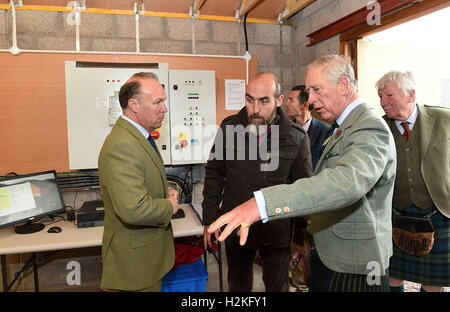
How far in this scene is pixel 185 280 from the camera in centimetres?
222

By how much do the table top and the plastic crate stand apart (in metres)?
0.34

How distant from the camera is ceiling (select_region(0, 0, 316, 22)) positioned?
107 inches

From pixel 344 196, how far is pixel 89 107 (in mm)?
2294

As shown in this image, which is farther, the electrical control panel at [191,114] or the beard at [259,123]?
the electrical control panel at [191,114]

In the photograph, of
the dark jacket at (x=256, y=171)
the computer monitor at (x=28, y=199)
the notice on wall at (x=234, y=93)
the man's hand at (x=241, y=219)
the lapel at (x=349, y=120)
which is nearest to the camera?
the man's hand at (x=241, y=219)

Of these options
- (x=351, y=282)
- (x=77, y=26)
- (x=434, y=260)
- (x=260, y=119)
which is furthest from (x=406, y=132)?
(x=77, y=26)

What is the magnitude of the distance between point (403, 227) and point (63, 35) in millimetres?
3083

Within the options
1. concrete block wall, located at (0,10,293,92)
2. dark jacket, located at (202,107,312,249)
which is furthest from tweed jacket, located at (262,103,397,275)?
concrete block wall, located at (0,10,293,92)

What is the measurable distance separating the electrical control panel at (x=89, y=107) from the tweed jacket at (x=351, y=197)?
6.38 feet

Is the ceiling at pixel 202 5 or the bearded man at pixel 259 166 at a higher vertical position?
the ceiling at pixel 202 5

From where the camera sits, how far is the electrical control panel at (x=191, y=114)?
273cm

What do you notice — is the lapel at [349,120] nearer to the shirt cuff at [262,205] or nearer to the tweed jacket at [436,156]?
the shirt cuff at [262,205]

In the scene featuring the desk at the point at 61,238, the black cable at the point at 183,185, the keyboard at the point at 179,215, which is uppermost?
the black cable at the point at 183,185

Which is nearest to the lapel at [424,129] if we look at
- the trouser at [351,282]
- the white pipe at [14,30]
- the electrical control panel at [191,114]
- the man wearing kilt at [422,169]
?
the man wearing kilt at [422,169]
